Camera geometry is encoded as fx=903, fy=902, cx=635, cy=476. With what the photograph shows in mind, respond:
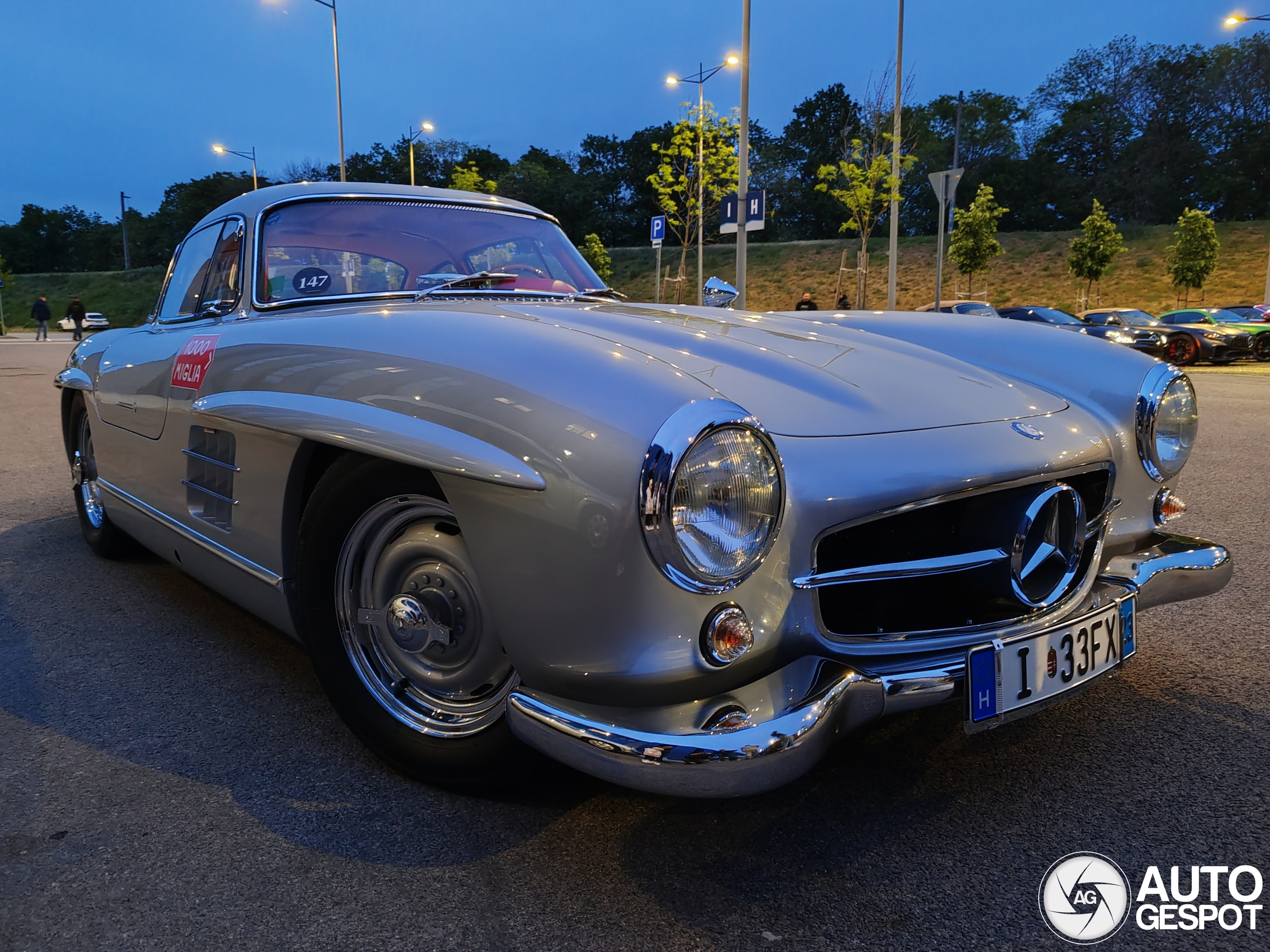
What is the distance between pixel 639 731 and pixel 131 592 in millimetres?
2668

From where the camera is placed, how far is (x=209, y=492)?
2.47 m

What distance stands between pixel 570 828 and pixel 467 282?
5.44ft

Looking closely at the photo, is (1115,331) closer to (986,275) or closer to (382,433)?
(382,433)

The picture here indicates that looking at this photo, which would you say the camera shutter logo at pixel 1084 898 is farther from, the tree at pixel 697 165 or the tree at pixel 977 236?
the tree at pixel 977 236

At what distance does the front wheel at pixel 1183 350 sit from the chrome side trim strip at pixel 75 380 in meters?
18.2

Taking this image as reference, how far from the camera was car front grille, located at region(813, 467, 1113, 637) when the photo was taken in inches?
69.0

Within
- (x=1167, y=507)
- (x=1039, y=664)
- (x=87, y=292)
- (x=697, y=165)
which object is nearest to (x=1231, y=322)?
(x=697, y=165)

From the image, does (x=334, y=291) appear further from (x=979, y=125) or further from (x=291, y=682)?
(x=979, y=125)

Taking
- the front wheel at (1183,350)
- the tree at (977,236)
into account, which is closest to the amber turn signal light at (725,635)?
the front wheel at (1183,350)

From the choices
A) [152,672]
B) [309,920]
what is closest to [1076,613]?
[309,920]

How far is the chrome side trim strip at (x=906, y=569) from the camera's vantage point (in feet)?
5.23

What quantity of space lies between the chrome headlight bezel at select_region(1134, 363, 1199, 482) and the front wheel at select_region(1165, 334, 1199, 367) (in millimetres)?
17121

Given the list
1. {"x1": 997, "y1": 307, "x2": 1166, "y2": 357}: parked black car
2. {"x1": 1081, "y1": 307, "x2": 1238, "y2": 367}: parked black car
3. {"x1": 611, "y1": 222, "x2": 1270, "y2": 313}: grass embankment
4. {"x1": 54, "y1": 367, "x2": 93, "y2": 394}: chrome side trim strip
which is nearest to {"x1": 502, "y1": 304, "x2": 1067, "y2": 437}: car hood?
{"x1": 54, "y1": 367, "x2": 93, "y2": 394}: chrome side trim strip

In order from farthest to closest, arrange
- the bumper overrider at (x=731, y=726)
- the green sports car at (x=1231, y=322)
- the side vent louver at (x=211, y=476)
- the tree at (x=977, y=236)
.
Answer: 1. the tree at (x=977, y=236)
2. the green sports car at (x=1231, y=322)
3. the side vent louver at (x=211, y=476)
4. the bumper overrider at (x=731, y=726)
